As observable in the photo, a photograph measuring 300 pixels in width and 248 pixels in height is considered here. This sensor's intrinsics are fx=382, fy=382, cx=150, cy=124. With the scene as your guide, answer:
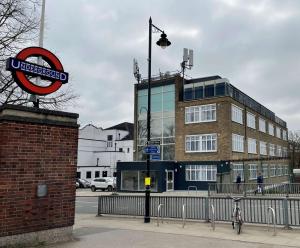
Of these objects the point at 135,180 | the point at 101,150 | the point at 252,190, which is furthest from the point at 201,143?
the point at 101,150

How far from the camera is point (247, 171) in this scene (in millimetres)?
44312

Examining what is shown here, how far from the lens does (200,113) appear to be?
43.0 m

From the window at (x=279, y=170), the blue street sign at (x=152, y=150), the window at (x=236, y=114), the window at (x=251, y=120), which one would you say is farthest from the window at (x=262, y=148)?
the blue street sign at (x=152, y=150)

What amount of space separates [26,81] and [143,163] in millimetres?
31646

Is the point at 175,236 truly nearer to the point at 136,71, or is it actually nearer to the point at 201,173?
the point at 201,173

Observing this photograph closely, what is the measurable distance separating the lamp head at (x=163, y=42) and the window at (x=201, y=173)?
26.9 meters

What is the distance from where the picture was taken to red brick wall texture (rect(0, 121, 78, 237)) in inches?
367

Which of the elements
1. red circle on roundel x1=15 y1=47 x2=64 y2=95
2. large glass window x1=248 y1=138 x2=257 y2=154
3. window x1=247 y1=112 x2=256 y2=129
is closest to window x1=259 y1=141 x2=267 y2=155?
large glass window x1=248 y1=138 x2=257 y2=154

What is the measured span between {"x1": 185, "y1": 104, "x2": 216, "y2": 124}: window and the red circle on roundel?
106ft

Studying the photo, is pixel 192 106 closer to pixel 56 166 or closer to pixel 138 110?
pixel 138 110

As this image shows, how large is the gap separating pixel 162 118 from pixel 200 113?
16.9 ft

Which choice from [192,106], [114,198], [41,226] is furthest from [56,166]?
[192,106]

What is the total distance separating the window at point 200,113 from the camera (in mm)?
42344

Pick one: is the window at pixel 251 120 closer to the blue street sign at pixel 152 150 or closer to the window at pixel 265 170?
the window at pixel 265 170
